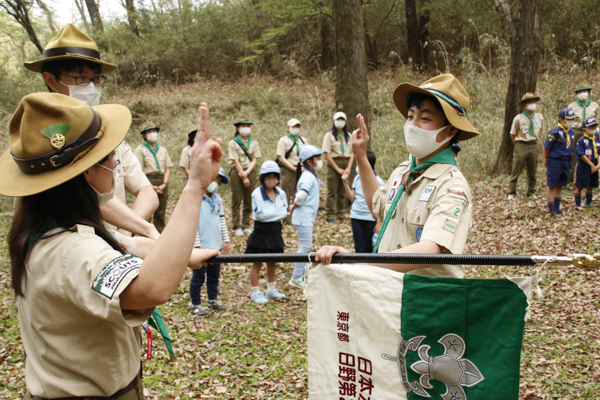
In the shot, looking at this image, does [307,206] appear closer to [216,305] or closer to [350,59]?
[216,305]

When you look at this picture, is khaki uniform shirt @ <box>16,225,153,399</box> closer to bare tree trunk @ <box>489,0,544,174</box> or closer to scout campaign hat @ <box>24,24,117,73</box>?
scout campaign hat @ <box>24,24,117,73</box>

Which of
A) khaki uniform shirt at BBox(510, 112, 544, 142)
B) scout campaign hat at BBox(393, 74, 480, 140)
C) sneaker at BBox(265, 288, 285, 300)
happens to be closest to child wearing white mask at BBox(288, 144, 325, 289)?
sneaker at BBox(265, 288, 285, 300)

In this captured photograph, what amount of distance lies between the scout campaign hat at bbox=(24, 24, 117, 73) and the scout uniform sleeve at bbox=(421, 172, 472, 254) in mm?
2582

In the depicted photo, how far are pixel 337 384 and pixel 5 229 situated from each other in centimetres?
1095

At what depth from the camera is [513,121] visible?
38.6ft

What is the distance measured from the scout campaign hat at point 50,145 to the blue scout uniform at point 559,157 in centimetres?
1036

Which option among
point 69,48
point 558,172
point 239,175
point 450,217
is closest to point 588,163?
point 558,172

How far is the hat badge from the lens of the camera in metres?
1.69

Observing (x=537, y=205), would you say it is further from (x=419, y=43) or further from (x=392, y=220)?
(x=419, y=43)

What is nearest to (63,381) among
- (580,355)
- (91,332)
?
(91,332)

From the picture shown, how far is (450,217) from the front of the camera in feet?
8.19

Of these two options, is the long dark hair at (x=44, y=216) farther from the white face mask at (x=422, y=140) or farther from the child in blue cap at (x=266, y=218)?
the child in blue cap at (x=266, y=218)

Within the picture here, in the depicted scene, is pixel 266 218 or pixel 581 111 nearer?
pixel 266 218

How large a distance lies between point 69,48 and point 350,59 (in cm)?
950
